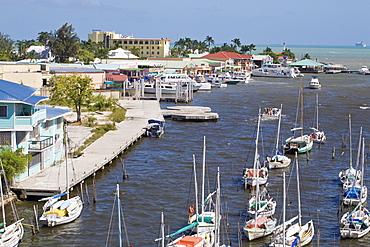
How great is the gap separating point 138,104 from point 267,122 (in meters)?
21.7

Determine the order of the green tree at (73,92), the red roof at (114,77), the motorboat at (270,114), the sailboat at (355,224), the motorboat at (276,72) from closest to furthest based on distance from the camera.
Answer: the sailboat at (355,224) < the green tree at (73,92) < the motorboat at (270,114) < the red roof at (114,77) < the motorboat at (276,72)

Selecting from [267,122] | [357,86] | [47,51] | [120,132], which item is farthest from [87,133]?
[357,86]

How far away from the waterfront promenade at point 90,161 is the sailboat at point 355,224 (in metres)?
19.1

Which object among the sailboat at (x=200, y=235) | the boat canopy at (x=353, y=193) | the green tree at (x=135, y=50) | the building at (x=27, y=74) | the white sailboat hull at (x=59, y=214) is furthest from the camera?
the green tree at (x=135, y=50)

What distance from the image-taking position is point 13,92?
43.7 metres

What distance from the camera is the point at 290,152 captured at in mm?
61250

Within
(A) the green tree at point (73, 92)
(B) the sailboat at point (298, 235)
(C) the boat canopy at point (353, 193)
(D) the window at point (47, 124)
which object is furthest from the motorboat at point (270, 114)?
(B) the sailboat at point (298, 235)

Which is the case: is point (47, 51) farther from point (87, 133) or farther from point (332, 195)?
point (332, 195)

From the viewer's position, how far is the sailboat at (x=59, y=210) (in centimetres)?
3769

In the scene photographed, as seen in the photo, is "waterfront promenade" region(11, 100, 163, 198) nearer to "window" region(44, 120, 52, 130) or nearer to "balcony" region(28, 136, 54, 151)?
"balcony" region(28, 136, 54, 151)

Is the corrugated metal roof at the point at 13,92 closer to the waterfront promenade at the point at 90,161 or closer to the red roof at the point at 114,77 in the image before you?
the waterfront promenade at the point at 90,161

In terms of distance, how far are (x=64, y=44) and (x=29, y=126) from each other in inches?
4000

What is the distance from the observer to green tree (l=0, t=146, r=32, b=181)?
133 ft

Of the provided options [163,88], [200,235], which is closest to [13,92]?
[200,235]
